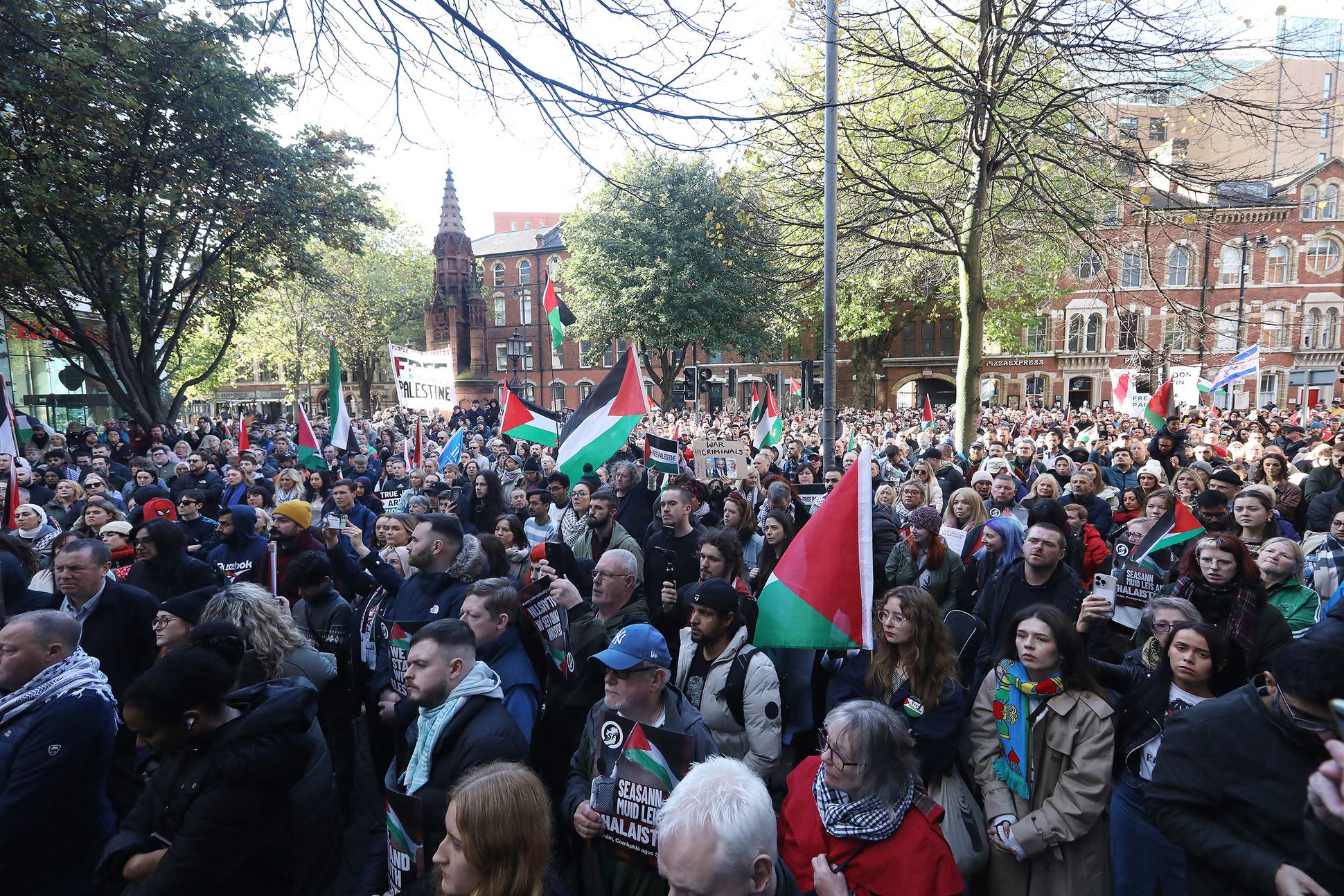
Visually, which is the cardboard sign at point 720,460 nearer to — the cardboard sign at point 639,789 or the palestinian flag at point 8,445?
the cardboard sign at point 639,789

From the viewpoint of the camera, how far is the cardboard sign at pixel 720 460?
9.44m

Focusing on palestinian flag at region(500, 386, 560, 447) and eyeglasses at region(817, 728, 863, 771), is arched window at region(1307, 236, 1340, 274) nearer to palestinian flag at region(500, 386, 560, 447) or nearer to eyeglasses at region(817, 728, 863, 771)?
palestinian flag at region(500, 386, 560, 447)

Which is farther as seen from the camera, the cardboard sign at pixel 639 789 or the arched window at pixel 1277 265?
the arched window at pixel 1277 265

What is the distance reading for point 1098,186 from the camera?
944cm

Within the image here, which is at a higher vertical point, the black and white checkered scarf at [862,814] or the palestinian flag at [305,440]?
the palestinian flag at [305,440]

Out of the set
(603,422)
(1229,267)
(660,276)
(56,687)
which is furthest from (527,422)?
(1229,267)

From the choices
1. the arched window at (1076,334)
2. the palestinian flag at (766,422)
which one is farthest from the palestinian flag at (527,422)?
the arched window at (1076,334)

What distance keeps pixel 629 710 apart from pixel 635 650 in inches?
9.8

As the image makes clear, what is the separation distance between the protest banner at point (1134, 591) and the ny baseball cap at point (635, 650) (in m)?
2.89

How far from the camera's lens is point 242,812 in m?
2.45

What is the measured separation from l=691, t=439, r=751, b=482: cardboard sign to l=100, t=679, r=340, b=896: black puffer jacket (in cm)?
700

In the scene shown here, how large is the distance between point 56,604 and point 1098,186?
37.4 feet

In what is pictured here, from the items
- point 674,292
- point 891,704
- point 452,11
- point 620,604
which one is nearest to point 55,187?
point 452,11

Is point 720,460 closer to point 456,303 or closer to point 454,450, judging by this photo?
point 454,450
